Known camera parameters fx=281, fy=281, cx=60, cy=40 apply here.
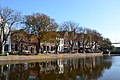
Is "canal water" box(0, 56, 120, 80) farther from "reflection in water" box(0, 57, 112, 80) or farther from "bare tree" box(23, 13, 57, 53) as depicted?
"bare tree" box(23, 13, 57, 53)

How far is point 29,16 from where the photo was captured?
84250 mm

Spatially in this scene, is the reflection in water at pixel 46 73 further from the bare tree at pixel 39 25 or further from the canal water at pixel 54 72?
the bare tree at pixel 39 25

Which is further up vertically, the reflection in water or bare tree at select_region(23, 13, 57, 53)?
bare tree at select_region(23, 13, 57, 53)

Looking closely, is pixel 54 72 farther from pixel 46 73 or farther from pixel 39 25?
pixel 39 25

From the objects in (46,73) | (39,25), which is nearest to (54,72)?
(46,73)

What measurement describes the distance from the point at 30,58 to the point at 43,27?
13229 mm

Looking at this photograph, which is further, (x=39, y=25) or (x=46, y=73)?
(x=39, y=25)

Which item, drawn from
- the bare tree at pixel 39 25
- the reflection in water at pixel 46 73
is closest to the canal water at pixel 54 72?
the reflection in water at pixel 46 73

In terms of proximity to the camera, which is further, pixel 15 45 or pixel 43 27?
pixel 15 45

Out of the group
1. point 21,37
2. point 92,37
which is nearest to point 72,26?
point 92,37

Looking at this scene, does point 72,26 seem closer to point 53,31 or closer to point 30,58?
point 53,31

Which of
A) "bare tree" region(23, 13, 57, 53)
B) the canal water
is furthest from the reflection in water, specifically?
"bare tree" region(23, 13, 57, 53)

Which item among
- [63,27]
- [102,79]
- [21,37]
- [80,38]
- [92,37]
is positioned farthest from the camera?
[92,37]

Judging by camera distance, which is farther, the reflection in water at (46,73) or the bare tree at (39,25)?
the bare tree at (39,25)
